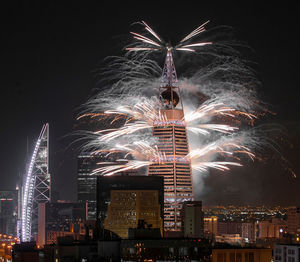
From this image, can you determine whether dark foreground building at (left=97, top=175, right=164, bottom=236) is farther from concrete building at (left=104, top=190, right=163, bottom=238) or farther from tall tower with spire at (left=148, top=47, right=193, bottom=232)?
tall tower with spire at (left=148, top=47, right=193, bottom=232)

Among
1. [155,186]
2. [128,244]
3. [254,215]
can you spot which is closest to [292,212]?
[254,215]

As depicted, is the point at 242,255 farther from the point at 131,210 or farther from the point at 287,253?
the point at 131,210

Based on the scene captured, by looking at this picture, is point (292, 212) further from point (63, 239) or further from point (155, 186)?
point (63, 239)

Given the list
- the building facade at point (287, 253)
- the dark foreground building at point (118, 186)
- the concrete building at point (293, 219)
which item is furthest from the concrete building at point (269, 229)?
the building facade at point (287, 253)

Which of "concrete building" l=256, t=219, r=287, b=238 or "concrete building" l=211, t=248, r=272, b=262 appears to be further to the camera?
"concrete building" l=256, t=219, r=287, b=238

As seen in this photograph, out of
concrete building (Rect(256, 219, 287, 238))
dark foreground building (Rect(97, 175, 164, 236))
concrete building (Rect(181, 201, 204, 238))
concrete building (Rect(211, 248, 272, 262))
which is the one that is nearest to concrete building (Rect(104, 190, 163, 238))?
dark foreground building (Rect(97, 175, 164, 236))
